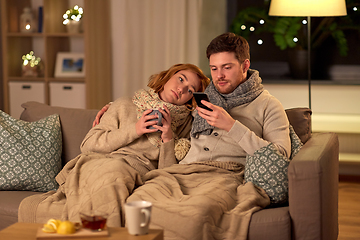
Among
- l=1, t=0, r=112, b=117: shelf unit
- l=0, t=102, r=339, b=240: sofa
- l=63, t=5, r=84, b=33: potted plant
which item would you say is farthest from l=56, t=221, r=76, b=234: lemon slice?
l=63, t=5, r=84, b=33: potted plant

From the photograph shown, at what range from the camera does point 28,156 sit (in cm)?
226

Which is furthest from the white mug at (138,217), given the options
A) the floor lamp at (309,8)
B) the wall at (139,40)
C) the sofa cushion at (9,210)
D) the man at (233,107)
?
the wall at (139,40)

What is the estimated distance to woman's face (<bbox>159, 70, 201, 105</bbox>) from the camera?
2.30m

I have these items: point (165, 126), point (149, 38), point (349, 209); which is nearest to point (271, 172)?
point (165, 126)

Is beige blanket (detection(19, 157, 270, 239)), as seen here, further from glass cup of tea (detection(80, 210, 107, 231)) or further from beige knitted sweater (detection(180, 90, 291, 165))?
glass cup of tea (detection(80, 210, 107, 231))

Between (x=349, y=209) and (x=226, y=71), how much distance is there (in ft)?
5.24

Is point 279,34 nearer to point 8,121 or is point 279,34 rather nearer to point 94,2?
point 94,2

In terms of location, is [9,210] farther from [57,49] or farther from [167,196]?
[57,49]

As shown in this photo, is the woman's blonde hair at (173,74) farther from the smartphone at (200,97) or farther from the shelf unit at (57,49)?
the shelf unit at (57,49)

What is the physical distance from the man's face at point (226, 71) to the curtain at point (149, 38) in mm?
2071

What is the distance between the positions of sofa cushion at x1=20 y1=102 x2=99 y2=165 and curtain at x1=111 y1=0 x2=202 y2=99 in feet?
6.09

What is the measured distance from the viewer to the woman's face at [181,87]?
7.56ft

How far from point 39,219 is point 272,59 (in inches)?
124

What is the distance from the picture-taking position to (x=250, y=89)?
2176mm
